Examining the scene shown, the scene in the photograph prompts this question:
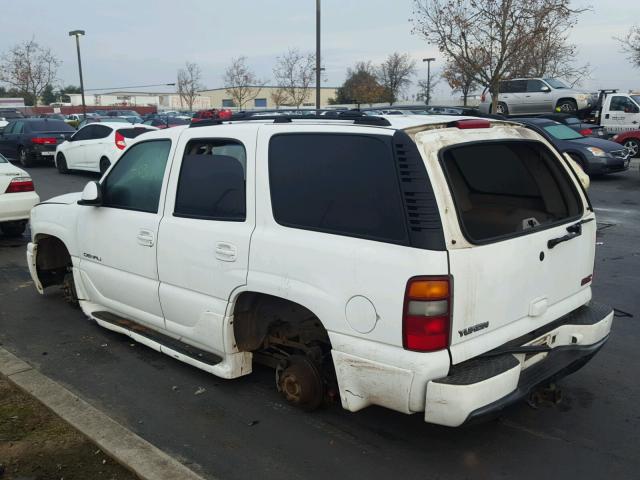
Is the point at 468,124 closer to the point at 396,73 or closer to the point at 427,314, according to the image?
the point at 427,314

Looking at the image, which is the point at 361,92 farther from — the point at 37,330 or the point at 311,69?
the point at 37,330

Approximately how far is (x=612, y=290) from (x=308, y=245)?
449cm

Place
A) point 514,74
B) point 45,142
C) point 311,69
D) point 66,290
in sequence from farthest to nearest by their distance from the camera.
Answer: point 311,69, point 514,74, point 45,142, point 66,290

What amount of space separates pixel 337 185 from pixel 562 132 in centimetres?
1466

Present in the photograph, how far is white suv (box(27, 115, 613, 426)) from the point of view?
9.56 feet

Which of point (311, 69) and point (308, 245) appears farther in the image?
point (311, 69)

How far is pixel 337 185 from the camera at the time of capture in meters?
3.25

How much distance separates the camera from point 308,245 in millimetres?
3270

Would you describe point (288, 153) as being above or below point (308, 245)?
above

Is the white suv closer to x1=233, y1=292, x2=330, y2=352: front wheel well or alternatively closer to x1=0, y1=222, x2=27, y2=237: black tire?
x1=233, y1=292, x2=330, y2=352: front wheel well

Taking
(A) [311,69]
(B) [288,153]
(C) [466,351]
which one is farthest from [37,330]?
(A) [311,69]

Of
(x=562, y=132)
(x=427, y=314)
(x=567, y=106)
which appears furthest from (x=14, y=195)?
(x=567, y=106)

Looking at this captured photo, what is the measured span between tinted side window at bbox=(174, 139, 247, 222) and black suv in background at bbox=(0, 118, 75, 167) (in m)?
17.0

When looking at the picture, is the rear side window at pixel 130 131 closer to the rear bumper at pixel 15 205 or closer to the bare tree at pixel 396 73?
the rear bumper at pixel 15 205
